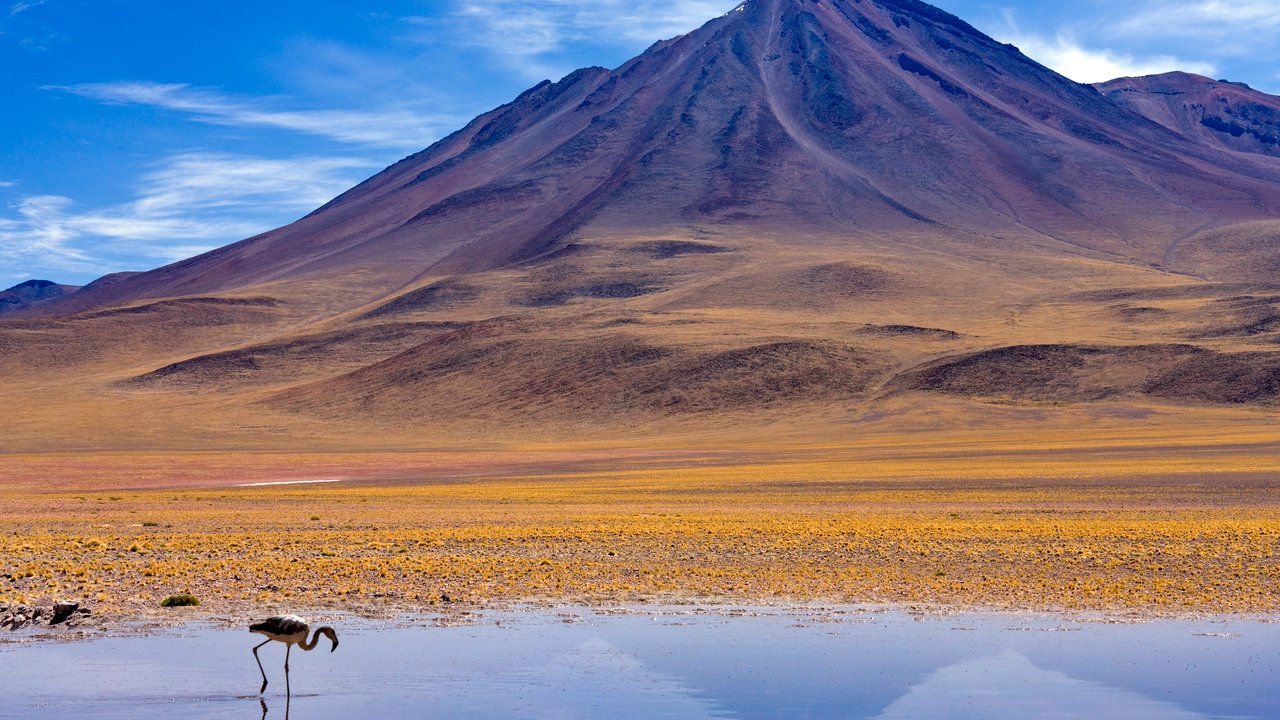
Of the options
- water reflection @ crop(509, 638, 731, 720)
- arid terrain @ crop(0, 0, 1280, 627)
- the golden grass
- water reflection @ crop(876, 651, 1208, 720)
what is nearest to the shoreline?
the golden grass

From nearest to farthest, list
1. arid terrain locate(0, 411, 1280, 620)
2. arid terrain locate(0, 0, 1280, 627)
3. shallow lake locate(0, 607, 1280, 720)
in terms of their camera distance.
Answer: shallow lake locate(0, 607, 1280, 720) → arid terrain locate(0, 411, 1280, 620) → arid terrain locate(0, 0, 1280, 627)

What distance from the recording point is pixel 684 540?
27281 millimetres

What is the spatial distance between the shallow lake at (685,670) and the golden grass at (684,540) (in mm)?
1955

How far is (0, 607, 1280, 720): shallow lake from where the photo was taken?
13.3 meters

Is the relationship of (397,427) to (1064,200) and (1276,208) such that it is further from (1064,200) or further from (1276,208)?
(1276,208)

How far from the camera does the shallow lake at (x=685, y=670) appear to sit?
1326 centimetres

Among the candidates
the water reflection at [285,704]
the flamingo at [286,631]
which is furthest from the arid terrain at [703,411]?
the water reflection at [285,704]

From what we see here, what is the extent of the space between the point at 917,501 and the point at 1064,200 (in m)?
166

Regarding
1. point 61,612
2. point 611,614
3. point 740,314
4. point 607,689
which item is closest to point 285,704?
point 607,689

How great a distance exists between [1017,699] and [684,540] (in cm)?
1395

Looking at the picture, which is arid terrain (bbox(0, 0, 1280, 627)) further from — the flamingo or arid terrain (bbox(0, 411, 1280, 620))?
the flamingo

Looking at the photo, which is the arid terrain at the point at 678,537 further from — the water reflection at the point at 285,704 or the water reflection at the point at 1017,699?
the water reflection at the point at 285,704

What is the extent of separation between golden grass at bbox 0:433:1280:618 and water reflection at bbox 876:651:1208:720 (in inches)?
193

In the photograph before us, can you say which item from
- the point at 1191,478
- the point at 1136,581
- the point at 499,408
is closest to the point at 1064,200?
the point at 499,408
